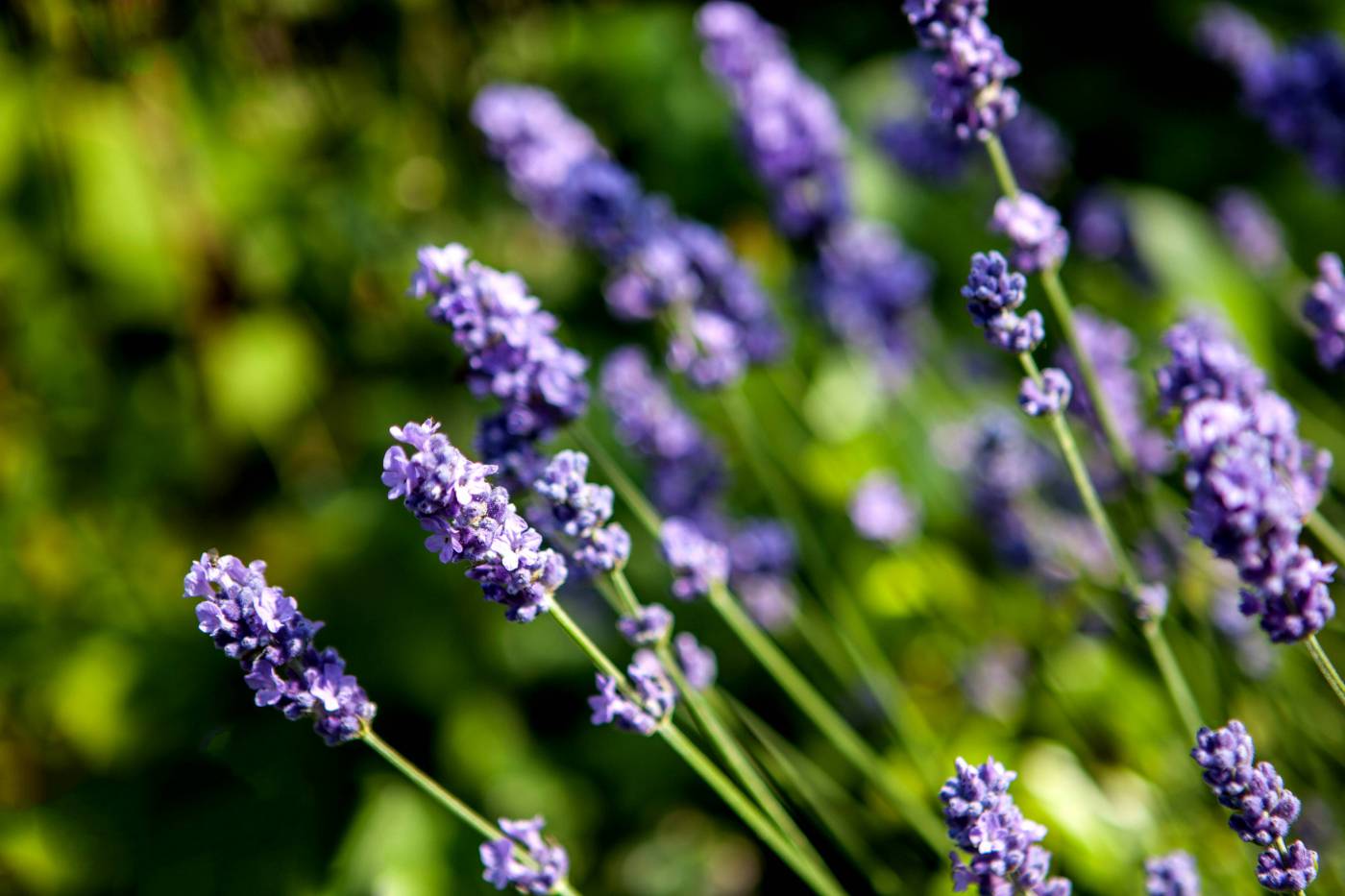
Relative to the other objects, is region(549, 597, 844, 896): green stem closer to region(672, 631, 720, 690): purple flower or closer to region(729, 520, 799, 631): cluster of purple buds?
region(672, 631, 720, 690): purple flower

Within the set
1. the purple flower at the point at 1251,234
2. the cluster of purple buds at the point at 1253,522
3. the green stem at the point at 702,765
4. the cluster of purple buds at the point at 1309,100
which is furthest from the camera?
the purple flower at the point at 1251,234

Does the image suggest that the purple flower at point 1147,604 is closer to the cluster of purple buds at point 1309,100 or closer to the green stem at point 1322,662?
the green stem at point 1322,662

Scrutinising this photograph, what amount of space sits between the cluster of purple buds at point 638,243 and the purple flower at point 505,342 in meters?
0.29

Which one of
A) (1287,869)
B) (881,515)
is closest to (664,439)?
(881,515)

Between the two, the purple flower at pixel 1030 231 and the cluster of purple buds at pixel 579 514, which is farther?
the purple flower at pixel 1030 231

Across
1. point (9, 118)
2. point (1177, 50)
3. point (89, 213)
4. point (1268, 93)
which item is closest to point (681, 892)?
point (1268, 93)

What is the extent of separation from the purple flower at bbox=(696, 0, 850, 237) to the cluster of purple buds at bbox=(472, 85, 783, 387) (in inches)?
5.8

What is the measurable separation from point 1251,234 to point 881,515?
43.6 inches

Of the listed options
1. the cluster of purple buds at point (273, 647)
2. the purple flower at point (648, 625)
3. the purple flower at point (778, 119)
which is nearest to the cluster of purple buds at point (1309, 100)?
the purple flower at point (778, 119)

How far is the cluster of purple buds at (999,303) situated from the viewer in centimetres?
92

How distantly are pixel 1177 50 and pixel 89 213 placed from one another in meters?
2.86

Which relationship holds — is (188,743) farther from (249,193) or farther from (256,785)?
(249,193)

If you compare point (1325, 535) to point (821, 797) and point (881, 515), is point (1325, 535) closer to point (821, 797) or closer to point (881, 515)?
point (881, 515)

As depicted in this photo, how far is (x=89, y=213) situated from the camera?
8.21 feet
